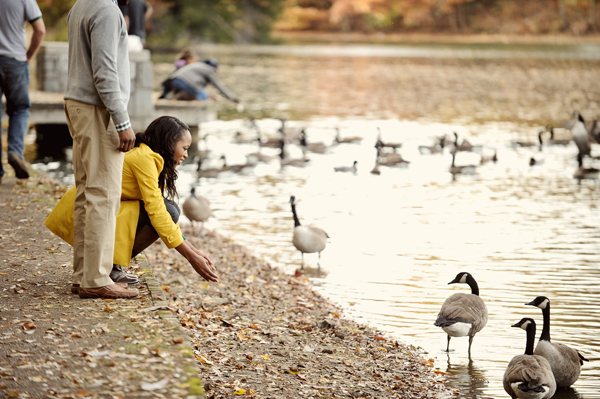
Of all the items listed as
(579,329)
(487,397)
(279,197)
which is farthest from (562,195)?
(487,397)

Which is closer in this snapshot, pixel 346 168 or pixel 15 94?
pixel 15 94

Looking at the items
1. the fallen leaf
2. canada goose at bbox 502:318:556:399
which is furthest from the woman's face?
canada goose at bbox 502:318:556:399

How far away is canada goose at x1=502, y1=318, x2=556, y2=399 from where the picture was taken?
4953mm

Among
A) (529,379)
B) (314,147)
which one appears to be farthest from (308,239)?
(314,147)

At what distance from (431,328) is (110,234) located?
2978mm

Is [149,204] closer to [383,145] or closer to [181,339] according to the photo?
[181,339]

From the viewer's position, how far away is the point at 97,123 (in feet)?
15.3

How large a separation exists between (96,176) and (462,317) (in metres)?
2.90

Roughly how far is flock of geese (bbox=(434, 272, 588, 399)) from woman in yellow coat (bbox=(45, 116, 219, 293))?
2036mm

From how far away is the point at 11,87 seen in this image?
8.14m

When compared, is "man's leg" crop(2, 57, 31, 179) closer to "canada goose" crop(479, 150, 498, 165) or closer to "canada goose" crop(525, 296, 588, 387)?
"canada goose" crop(525, 296, 588, 387)

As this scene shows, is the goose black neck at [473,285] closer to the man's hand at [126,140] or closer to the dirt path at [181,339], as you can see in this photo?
the dirt path at [181,339]

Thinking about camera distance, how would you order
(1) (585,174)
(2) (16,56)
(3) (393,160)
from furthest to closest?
1. (3) (393,160)
2. (1) (585,174)
3. (2) (16,56)

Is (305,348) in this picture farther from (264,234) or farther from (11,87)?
(11,87)
